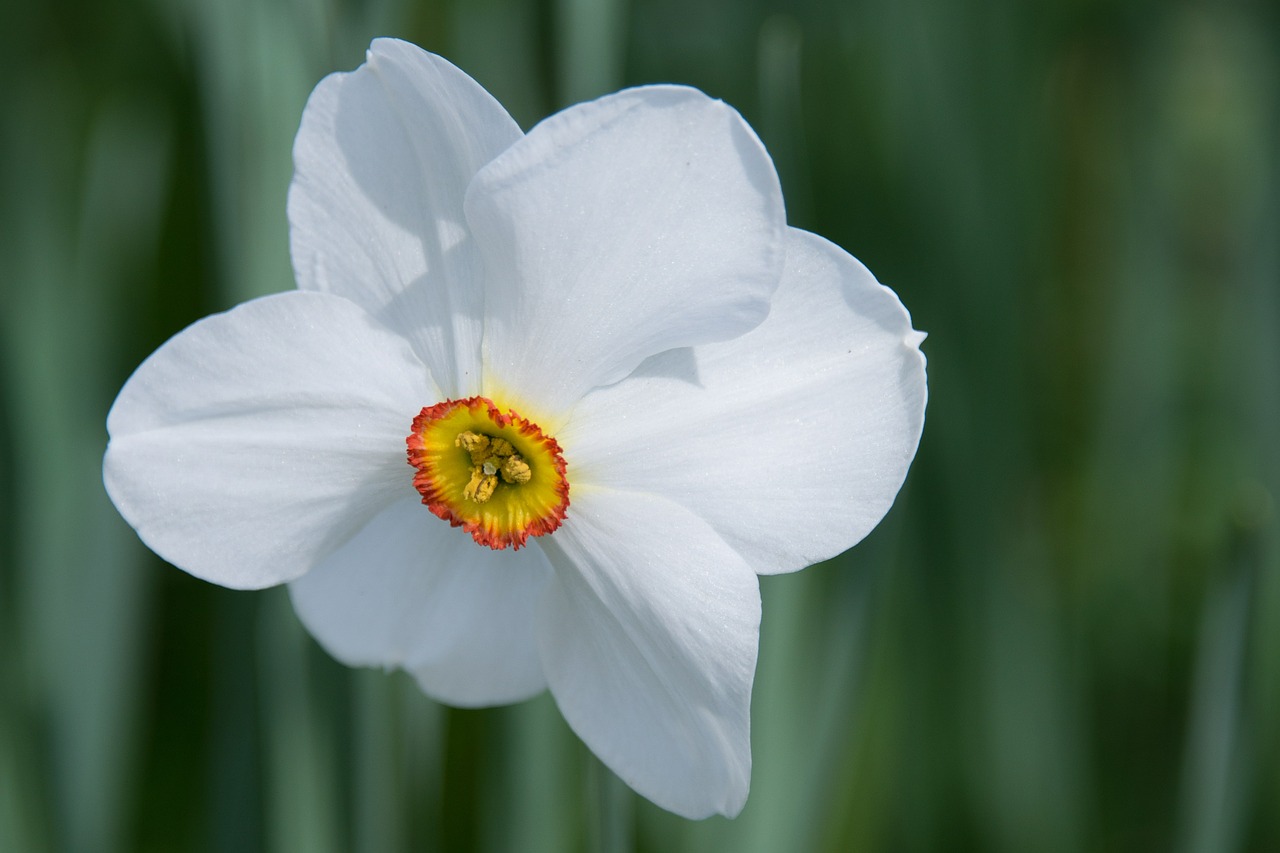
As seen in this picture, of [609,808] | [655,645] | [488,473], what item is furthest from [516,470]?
→ [609,808]

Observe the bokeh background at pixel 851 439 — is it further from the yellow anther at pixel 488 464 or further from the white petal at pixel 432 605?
the yellow anther at pixel 488 464

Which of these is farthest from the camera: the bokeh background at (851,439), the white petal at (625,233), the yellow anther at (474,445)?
the bokeh background at (851,439)

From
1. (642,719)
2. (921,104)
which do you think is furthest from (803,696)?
(921,104)

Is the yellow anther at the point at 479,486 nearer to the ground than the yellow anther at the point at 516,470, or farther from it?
nearer to the ground

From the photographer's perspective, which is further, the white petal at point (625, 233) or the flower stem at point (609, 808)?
the flower stem at point (609, 808)

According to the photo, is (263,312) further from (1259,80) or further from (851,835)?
(1259,80)

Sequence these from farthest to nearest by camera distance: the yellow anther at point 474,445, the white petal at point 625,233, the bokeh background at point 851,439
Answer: the bokeh background at point 851,439 → the yellow anther at point 474,445 → the white petal at point 625,233

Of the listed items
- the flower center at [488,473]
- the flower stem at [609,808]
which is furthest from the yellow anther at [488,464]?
the flower stem at [609,808]

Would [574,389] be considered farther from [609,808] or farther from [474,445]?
[609,808]

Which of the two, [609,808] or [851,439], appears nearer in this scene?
[851,439]
